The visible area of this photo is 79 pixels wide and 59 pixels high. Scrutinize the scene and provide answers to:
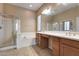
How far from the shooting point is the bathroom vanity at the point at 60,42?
2.10 m

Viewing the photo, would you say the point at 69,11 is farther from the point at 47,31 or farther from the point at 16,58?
the point at 16,58

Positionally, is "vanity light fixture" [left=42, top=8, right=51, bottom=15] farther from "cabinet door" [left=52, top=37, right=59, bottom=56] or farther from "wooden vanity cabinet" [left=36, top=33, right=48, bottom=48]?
"cabinet door" [left=52, top=37, right=59, bottom=56]

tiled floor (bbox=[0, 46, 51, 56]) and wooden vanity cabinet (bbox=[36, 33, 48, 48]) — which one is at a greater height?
wooden vanity cabinet (bbox=[36, 33, 48, 48])

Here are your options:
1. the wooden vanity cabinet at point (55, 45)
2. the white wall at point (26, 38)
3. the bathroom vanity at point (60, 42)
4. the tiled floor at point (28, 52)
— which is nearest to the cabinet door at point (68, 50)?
the bathroom vanity at point (60, 42)

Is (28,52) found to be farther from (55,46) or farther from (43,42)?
(55,46)

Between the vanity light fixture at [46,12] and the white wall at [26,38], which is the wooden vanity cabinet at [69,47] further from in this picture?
the vanity light fixture at [46,12]

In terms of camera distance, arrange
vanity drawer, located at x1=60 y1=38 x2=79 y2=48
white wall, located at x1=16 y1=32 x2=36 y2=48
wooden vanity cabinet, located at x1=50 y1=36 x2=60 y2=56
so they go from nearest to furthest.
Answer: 1. vanity drawer, located at x1=60 y1=38 x2=79 y2=48
2. wooden vanity cabinet, located at x1=50 y1=36 x2=60 y2=56
3. white wall, located at x1=16 y1=32 x2=36 y2=48

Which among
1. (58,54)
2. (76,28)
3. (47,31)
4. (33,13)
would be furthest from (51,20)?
(58,54)

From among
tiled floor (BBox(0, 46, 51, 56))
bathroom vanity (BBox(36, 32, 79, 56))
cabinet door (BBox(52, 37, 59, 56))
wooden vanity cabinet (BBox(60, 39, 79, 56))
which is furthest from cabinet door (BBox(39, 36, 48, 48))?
Result: wooden vanity cabinet (BBox(60, 39, 79, 56))

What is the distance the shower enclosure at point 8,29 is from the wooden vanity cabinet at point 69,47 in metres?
1.18

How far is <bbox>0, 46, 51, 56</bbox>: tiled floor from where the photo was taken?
2.64m

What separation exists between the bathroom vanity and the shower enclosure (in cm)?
63

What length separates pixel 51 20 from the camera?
112 inches

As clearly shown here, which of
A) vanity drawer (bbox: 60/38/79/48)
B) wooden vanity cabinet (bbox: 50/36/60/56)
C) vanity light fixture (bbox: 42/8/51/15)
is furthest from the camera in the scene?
vanity light fixture (bbox: 42/8/51/15)
